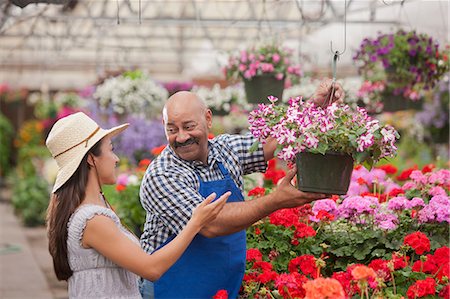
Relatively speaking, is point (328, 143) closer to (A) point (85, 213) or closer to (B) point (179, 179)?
(B) point (179, 179)

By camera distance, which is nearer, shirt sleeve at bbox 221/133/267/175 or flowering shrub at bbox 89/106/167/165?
shirt sleeve at bbox 221/133/267/175

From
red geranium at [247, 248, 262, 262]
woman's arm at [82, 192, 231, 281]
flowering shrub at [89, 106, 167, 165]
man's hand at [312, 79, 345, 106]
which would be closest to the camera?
woman's arm at [82, 192, 231, 281]

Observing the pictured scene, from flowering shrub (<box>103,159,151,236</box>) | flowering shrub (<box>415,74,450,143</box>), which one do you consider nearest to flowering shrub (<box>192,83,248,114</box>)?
flowering shrub (<box>103,159,151,236</box>)

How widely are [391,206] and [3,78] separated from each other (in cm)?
1933

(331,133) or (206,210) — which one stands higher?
(331,133)

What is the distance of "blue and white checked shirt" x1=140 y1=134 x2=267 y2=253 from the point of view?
2674mm

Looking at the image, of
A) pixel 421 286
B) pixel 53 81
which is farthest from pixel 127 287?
pixel 53 81

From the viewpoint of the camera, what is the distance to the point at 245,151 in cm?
304

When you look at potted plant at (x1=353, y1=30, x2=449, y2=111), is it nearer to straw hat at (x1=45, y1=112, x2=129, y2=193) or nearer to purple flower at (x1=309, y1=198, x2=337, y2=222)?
purple flower at (x1=309, y1=198, x2=337, y2=222)

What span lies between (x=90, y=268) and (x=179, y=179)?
15.3 inches

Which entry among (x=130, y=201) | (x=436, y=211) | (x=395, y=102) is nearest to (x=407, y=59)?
(x=395, y=102)

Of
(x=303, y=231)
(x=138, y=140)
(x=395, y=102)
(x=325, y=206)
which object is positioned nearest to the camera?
(x=303, y=231)

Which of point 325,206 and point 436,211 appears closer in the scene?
point 436,211

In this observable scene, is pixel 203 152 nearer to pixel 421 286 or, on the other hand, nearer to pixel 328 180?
pixel 328 180
